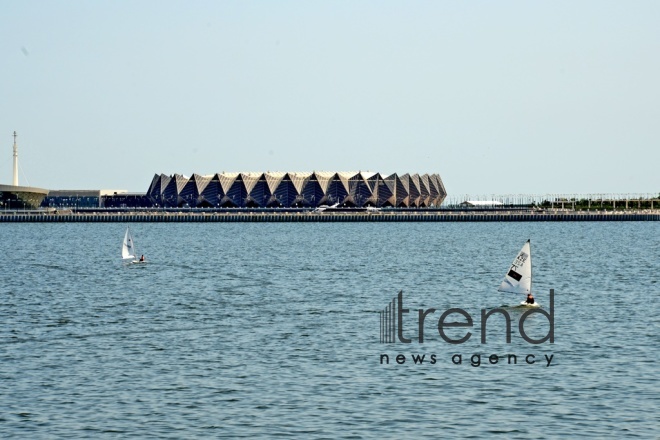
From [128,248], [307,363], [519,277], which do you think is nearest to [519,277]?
[519,277]

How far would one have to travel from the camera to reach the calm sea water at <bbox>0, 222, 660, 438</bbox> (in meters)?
25.3

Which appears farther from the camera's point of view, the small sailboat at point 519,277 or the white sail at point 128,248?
the white sail at point 128,248

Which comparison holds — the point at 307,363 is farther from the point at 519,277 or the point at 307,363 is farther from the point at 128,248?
the point at 128,248

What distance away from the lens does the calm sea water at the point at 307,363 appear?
2530 centimetres

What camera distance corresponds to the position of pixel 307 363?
33000 millimetres

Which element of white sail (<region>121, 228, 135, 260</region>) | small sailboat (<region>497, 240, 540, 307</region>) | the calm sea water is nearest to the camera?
the calm sea water

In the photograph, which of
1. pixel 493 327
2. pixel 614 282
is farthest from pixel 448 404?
pixel 614 282

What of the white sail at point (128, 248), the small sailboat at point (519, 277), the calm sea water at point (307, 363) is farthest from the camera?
the white sail at point (128, 248)

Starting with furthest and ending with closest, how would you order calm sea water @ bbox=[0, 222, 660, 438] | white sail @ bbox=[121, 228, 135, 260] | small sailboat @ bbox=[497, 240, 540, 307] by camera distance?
white sail @ bbox=[121, 228, 135, 260] → small sailboat @ bbox=[497, 240, 540, 307] → calm sea water @ bbox=[0, 222, 660, 438]

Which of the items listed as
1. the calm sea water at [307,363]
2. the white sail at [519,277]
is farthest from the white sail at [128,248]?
the white sail at [519,277]

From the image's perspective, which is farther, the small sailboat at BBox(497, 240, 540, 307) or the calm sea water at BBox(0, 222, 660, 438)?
the small sailboat at BBox(497, 240, 540, 307)

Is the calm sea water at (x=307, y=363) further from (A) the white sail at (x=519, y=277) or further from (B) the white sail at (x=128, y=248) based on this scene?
(B) the white sail at (x=128, y=248)

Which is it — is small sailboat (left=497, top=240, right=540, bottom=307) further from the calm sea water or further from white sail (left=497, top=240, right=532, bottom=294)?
the calm sea water

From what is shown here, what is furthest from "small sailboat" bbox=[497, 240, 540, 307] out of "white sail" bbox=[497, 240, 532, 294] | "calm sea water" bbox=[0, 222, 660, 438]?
"calm sea water" bbox=[0, 222, 660, 438]
